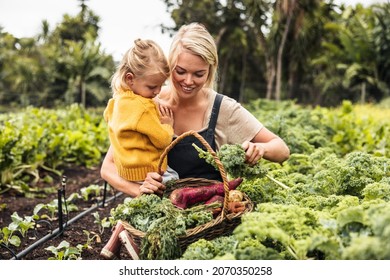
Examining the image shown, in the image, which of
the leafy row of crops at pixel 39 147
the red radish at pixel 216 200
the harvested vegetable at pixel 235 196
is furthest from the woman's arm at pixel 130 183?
the leafy row of crops at pixel 39 147

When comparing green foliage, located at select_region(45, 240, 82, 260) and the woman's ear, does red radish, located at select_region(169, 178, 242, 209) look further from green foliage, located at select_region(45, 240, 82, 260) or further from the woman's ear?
green foliage, located at select_region(45, 240, 82, 260)

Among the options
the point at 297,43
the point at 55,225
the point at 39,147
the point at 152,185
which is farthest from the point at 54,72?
the point at 152,185

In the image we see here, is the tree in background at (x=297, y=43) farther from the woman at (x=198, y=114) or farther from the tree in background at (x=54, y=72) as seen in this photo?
the woman at (x=198, y=114)

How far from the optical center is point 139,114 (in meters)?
2.75

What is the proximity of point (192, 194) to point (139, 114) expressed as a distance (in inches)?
22.6

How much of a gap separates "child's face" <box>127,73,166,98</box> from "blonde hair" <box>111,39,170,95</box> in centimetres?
2

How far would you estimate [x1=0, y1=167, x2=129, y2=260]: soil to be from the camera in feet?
11.4

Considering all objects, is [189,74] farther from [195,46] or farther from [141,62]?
[141,62]

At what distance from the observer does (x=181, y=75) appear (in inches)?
112

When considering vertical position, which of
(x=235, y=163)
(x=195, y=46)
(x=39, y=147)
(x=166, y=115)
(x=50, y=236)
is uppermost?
(x=195, y=46)

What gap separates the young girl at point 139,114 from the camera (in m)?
2.76

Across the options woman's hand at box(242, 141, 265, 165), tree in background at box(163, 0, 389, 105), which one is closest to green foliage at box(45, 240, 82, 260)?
woman's hand at box(242, 141, 265, 165)

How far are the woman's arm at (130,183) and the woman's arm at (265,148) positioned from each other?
0.51 m
